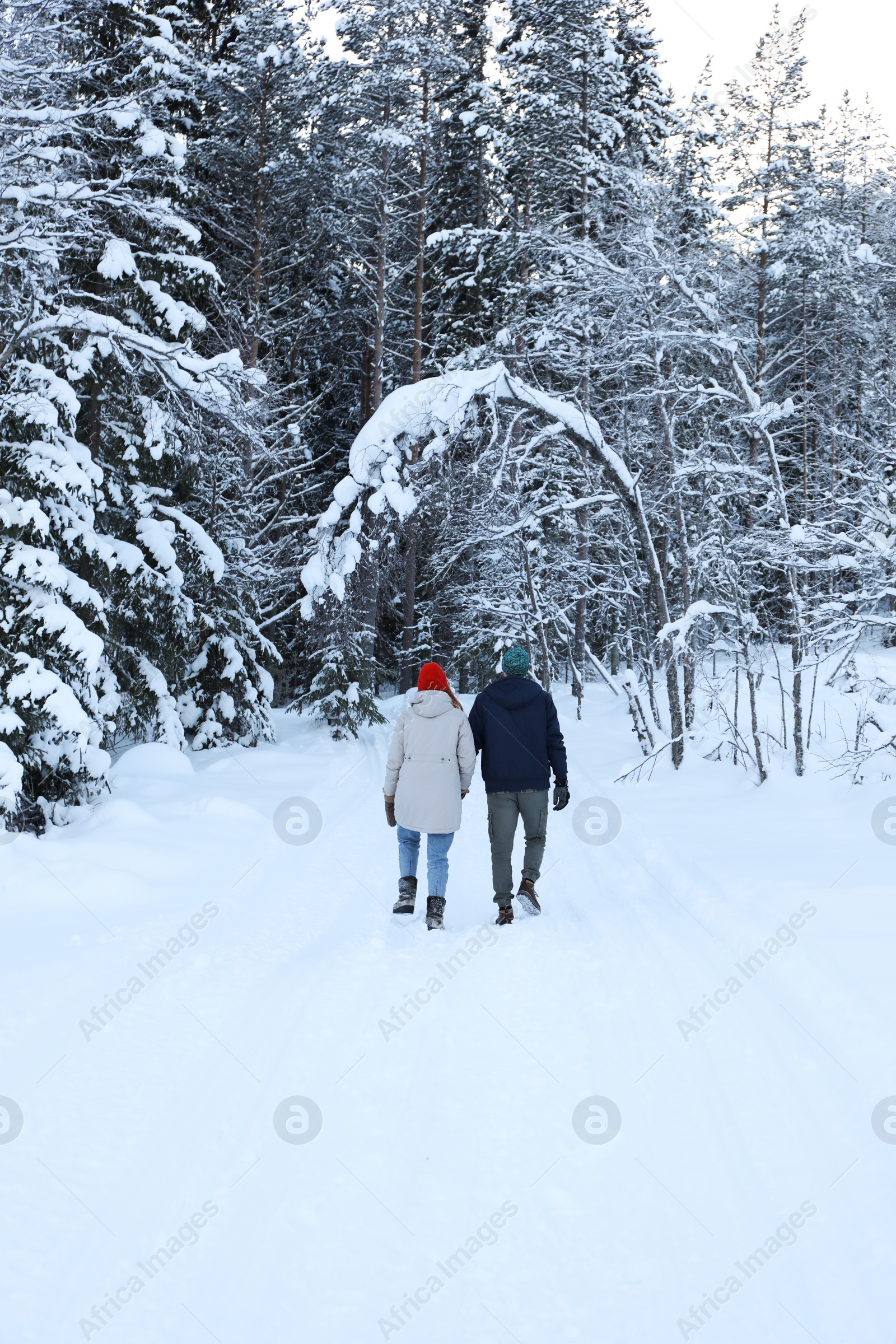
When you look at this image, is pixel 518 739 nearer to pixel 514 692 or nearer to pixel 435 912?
pixel 514 692

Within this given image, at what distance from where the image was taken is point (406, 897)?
6609 mm

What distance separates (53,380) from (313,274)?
16051 millimetres

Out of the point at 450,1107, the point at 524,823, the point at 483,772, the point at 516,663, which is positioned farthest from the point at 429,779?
the point at 450,1107

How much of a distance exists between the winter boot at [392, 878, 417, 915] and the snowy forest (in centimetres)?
376

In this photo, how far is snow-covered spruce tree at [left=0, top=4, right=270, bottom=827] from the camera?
8.62 metres

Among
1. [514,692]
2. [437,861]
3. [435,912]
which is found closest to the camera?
[435,912]

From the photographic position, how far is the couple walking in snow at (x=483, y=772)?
21.3ft

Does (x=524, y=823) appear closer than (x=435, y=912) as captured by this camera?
No

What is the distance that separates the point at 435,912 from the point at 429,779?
93cm

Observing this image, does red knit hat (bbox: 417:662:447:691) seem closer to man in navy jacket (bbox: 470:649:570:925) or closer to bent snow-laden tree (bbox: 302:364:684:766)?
man in navy jacket (bbox: 470:649:570:925)

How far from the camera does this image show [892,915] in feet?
18.3

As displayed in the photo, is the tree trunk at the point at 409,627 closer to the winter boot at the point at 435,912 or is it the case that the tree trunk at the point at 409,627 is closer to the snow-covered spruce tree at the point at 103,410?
the snow-covered spruce tree at the point at 103,410

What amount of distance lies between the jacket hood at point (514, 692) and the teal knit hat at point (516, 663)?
1.6 inches

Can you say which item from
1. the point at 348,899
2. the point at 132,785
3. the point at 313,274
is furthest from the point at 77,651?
the point at 313,274
